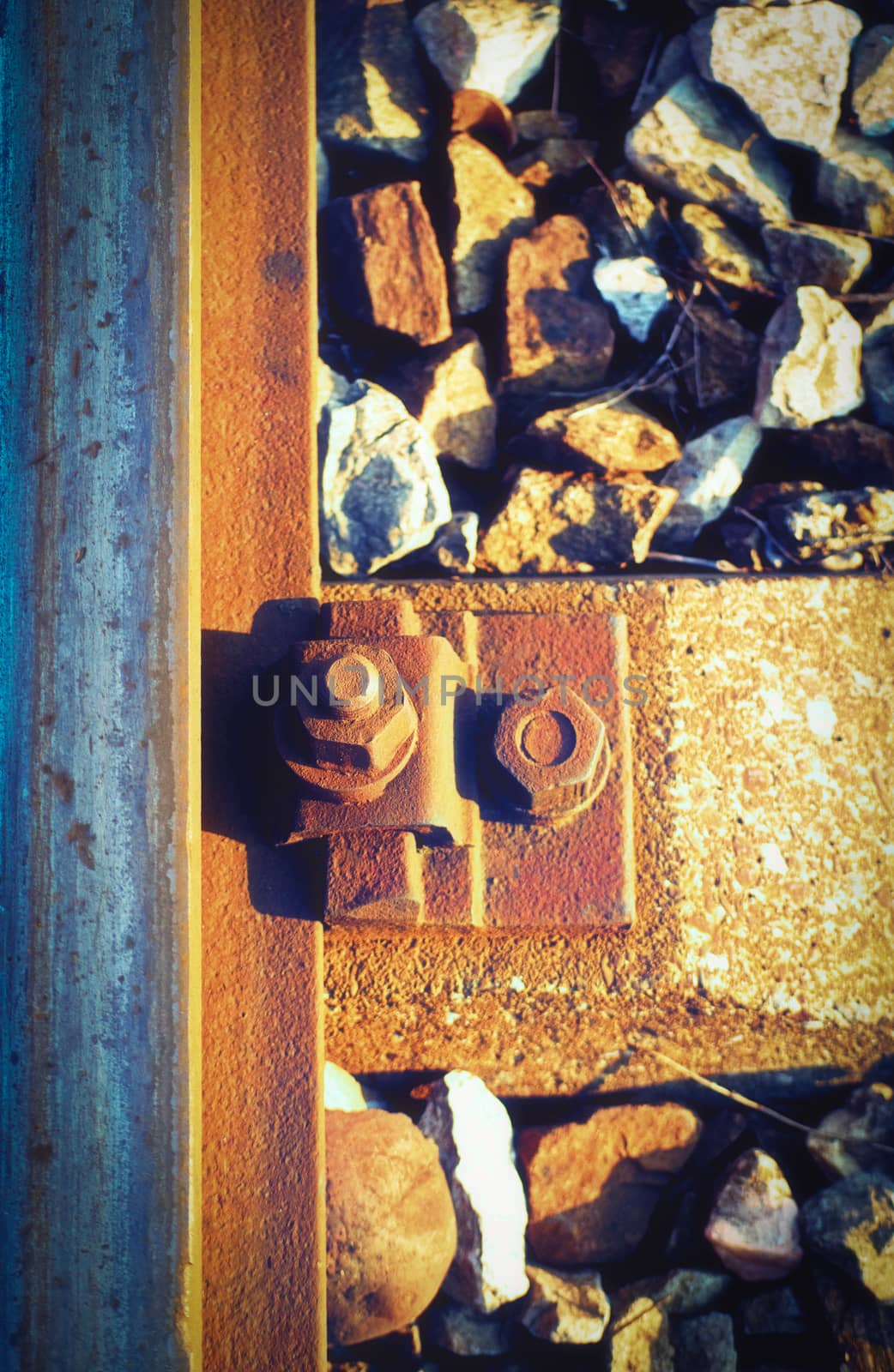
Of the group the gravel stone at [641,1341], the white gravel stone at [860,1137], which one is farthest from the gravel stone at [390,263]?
the gravel stone at [641,1341]

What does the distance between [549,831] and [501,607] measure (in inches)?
17.8

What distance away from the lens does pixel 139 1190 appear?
1336 millimetres

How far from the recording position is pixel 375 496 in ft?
6.60

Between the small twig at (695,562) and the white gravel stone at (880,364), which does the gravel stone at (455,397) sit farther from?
the white gravel stone at (880,364)

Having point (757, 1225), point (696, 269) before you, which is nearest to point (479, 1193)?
point (757, 1225)

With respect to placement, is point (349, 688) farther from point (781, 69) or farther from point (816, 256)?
point (781, 69)

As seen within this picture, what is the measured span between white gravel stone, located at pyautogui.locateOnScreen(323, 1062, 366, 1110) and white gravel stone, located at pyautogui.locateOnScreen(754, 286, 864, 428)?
1.67 meters

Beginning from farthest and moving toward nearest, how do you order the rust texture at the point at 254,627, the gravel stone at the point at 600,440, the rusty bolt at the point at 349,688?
the gravel stone at the point at 600,440 < the rust texture at the point at 254,627 < the rusty bolt at the point at 349,688

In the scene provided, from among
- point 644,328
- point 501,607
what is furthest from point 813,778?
point 644,328

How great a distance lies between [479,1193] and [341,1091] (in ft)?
1.07

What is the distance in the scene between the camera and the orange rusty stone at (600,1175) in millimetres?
1893

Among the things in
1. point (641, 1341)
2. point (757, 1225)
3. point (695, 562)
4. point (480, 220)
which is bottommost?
point (641, 1341)

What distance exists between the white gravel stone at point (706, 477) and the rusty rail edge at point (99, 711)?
1.16 meters

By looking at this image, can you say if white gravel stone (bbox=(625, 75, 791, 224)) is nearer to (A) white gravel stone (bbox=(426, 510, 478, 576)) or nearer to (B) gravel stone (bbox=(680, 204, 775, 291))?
(B) gravel stone (bbox=(680, 204, 775, 291))
